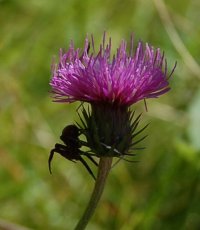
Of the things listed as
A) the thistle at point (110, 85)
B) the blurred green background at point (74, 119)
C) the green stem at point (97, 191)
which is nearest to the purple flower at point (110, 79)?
the thistle at point (110, 85)

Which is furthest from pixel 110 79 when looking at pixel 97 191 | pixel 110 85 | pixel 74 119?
pixel 74 119

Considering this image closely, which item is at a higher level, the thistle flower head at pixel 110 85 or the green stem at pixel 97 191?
the thistle flower head at pixel 110 85

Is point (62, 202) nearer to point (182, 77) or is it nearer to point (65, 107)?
point (65, 107)

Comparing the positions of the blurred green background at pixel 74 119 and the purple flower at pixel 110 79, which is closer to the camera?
the purple flower at pixel 110 79

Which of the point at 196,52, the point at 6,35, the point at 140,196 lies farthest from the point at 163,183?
the point at 6,35

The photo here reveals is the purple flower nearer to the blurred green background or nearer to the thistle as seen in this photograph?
the thistle

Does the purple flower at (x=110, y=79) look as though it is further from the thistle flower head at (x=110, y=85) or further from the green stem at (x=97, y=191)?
the green stem at (x=97, y=191)

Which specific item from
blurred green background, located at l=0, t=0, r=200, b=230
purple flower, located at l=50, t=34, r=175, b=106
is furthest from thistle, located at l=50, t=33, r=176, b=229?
blurred green background, located at l=0, t=0, r=200, b=230
